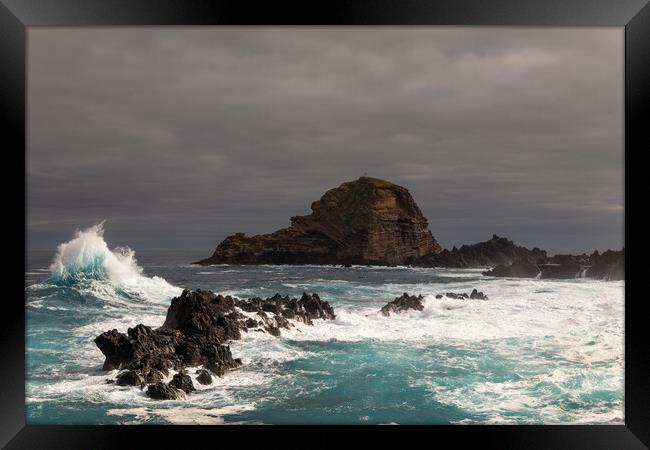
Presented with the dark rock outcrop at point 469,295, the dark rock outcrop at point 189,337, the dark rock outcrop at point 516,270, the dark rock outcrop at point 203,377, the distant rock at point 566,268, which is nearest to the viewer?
the dark rock outcrop at point 189,337

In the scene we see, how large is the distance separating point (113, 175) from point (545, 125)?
440cm

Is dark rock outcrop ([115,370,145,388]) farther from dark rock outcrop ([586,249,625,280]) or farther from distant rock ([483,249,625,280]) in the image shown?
dark rock outcrop ([586,249,625,280])

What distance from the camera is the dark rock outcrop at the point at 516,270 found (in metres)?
5.76

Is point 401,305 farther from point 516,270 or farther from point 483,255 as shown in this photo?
point 516,270

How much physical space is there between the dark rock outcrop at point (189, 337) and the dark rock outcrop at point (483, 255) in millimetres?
1537

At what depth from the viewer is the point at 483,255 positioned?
224 inches

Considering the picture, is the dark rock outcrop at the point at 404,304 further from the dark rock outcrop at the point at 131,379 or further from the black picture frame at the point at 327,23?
the dark rock outcrop at the point at 131,379

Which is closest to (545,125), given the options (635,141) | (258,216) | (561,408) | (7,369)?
(635,141)

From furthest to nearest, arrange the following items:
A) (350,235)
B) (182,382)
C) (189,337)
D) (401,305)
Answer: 1. (350,235)
2. (401,305)
3. (189,337)
4. (182,382)

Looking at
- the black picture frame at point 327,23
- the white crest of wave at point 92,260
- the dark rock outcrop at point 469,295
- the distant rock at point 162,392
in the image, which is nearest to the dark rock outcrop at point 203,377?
the distant rock at point 162,392

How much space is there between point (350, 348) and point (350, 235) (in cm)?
180

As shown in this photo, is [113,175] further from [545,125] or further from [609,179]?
[609,179]

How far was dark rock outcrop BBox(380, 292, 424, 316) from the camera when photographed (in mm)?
5281

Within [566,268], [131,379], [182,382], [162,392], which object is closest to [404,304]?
[566,268]
